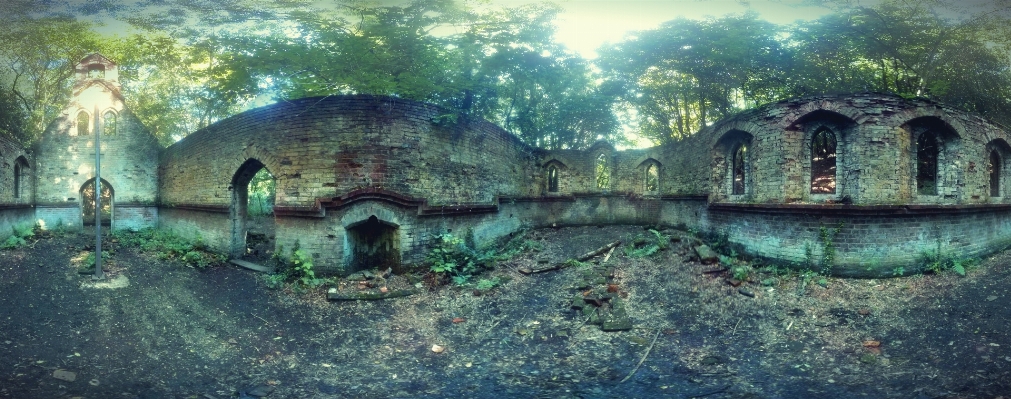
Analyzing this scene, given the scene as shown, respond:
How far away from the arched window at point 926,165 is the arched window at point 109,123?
74.8 feet

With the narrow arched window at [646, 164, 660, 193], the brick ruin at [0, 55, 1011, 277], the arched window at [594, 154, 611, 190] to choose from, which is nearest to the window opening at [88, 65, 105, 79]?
the brick ruin at [0, 55, 1011, 277]

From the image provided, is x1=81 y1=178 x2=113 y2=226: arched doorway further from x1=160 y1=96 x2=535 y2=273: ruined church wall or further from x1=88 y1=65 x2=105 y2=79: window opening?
x1=160 y1=96 x2=535 y2=273: ruined church wall

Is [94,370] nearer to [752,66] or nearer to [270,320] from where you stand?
[270,320]

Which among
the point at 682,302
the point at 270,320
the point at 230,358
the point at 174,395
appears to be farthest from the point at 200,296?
the point at 682,302

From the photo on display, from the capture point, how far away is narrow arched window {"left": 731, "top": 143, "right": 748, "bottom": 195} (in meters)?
10.2

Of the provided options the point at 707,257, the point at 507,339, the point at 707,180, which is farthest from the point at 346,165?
the point at 707,180

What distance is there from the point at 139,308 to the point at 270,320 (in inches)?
81.8

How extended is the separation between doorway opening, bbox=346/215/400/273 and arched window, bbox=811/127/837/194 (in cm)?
897

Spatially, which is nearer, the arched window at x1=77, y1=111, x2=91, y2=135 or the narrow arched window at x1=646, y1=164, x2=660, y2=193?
the arched window at x1=77, y1=111, x2=91, y2=135

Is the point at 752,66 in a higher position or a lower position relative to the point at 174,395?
higher

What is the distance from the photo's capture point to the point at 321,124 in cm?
836

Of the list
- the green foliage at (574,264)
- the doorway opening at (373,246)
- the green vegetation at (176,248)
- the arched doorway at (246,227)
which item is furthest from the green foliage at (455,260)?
the green vegetation at (176,248)

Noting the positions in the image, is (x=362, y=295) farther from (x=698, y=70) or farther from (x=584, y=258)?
(x=698, y=70)

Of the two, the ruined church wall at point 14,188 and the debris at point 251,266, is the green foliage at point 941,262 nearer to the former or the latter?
the debris at point 251,266
